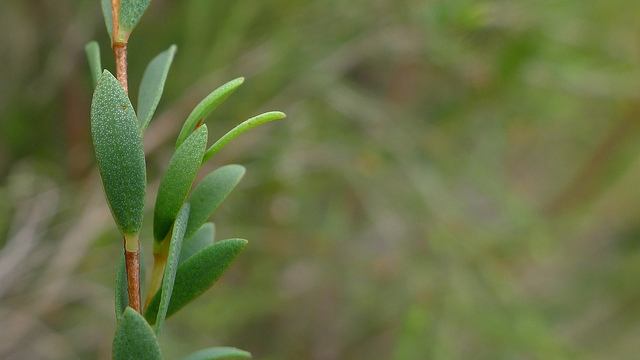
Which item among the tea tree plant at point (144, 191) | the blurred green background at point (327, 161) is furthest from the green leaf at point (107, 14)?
the blurred green background at point (327, 161)

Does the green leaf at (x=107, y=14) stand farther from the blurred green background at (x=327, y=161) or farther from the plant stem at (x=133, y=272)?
the blurred green background at (x=327, y=161)

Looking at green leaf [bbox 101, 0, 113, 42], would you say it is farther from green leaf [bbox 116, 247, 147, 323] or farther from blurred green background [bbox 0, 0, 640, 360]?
blurred green background [bbox 0, 0, 640, 360]

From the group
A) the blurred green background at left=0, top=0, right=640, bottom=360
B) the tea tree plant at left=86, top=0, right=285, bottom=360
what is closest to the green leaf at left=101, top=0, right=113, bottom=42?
the tea tree plant at left=86, top=0, right=285, bottom=360

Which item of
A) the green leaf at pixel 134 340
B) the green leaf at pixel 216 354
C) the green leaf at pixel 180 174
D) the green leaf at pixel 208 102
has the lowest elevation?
the green leaf at pixel 216 354

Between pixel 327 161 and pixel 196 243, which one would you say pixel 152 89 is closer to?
pixel 196 243

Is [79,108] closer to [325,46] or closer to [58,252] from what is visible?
[58,252]
